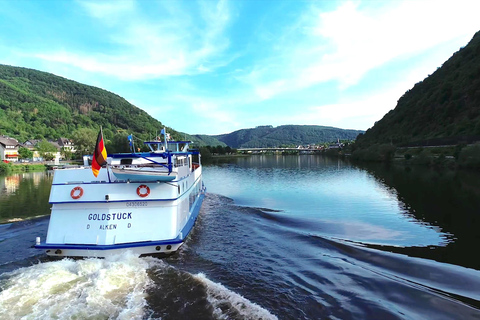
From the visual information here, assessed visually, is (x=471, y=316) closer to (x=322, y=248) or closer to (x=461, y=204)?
(x=322, y=248)

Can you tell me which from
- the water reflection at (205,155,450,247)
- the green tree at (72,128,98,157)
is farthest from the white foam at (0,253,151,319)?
the green tree at (72,128,98,157)

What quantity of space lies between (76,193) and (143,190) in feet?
7.72

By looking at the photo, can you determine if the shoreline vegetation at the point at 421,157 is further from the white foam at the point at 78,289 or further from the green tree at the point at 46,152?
the white foam at the point at 78,289

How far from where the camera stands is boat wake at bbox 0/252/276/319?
Answer: 7004 millimetres

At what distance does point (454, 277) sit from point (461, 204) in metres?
15.6

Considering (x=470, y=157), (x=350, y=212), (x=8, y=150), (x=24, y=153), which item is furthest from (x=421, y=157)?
(x=8, y=150)

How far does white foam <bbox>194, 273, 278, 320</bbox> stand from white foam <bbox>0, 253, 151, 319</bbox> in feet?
5.89

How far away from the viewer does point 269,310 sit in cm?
742

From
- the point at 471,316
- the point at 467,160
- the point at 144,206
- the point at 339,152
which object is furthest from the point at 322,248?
the point at 339,152

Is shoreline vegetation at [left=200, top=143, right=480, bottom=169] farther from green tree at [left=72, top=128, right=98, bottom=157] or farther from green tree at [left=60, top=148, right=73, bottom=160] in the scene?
green tree at [left=60, top=148, right=73, bottom=160]

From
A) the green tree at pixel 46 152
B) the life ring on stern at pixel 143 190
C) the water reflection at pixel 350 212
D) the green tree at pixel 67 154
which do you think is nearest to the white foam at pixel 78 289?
the life ring on stern at pixel 143 190

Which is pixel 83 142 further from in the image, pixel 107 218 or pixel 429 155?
pixel 107 218

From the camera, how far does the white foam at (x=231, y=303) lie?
7043mm

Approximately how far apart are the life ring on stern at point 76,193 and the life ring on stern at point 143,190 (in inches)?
80.0
